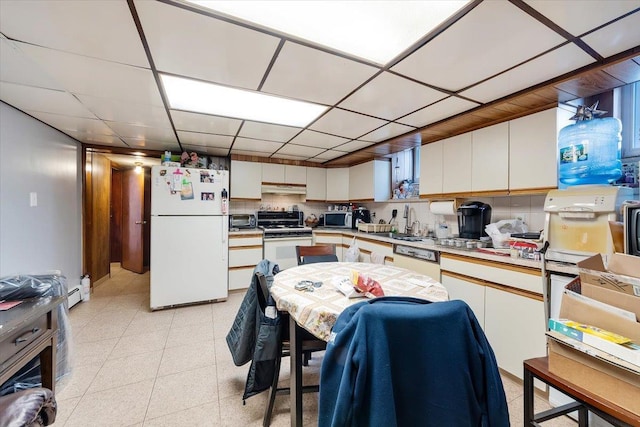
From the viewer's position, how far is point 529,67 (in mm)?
1596

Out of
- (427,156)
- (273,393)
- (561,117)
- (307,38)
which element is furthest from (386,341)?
(427,156)

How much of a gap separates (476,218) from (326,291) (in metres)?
1.94

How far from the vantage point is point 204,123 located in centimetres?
271

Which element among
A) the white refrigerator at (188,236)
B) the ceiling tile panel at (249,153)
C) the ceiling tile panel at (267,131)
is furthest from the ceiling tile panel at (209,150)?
the ceiling tile panel at (267,131)

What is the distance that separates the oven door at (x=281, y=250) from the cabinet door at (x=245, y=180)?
83 centimetres

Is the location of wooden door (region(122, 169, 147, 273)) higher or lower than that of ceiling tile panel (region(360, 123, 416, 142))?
lower

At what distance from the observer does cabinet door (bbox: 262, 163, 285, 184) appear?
440 centimetres

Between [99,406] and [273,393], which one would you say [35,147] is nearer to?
[99,406]

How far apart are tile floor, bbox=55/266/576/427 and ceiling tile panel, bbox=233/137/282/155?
2225mm

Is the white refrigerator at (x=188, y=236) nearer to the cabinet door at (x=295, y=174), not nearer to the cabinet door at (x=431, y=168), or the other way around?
the cabinet door at (x=295, y=174)

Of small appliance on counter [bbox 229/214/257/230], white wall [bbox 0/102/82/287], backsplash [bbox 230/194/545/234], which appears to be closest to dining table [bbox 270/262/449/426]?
backsplash [bbox 230/194/545/234]

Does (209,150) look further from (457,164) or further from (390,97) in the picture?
(457,164)

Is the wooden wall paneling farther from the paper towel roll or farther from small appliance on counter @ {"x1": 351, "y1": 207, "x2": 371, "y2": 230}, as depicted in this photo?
the paper towel roll

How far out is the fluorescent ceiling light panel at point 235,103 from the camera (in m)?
1.94
